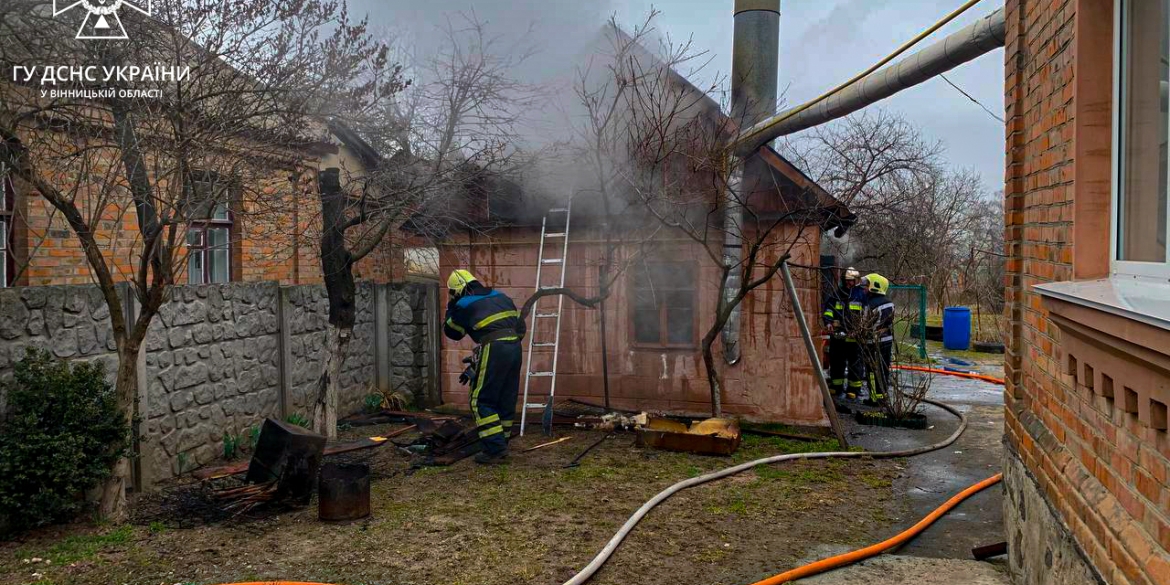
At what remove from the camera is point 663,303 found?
9.34 m

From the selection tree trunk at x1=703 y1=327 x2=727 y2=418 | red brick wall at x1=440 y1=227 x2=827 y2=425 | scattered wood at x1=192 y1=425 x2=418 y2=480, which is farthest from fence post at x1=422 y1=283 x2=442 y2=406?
tree trunk at x1=703 y1=327 x2=727 y2=418

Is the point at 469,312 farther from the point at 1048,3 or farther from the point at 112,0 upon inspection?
→ the point at 1048,3

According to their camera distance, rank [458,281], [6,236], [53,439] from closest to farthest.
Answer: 1. [53,439]
2. [6,236]
3. [458,281]

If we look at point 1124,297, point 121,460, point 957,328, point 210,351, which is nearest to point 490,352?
point 210,351

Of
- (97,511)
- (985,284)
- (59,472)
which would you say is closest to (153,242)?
(59,472)

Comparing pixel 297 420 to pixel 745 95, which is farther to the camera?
pixel 745 95

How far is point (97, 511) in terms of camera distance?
5.32 metres

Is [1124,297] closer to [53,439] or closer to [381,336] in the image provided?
[53,439]

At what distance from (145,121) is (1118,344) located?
556cm

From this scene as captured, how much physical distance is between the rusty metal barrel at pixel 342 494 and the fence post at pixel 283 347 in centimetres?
292

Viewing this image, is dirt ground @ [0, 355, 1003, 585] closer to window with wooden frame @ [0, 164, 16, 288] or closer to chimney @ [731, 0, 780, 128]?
window with wooden frame @ [0, 164, 16, 288]

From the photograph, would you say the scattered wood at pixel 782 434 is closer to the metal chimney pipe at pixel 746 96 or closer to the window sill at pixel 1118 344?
the metal chimney pipe at pixel 746 96

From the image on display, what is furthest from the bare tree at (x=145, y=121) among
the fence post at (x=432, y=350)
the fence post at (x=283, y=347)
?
the fence post at (x=432, y=350)

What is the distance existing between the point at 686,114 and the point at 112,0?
530cm
